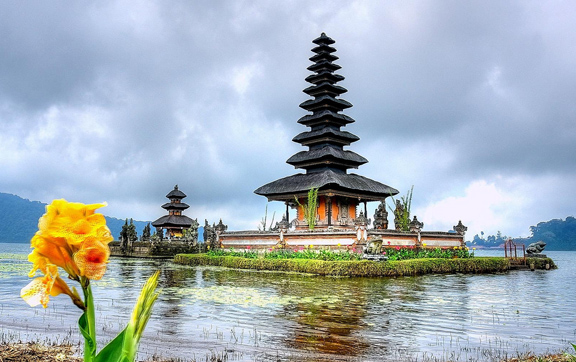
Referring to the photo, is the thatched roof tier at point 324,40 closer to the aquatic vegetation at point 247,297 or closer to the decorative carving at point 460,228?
the decorative carving at point 460,228

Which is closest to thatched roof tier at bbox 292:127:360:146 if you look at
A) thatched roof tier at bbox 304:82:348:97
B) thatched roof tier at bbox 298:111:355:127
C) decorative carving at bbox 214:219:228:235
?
thatched roof tier at bbox 298:111:355:127

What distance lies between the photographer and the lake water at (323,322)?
6891 mm

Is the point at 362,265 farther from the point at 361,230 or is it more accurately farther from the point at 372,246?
the point at 361,230

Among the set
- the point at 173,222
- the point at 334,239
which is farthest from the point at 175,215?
the point at 334,239

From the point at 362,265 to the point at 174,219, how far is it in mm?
34717

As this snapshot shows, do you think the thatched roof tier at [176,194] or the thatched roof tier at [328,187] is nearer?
the thatched roof tier at [328,187]

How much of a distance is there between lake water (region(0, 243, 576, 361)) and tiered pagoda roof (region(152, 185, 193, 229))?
116 ft

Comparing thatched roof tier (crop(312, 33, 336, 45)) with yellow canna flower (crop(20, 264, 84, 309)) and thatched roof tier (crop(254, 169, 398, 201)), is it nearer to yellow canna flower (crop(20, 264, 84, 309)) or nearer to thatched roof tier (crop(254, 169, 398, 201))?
thatched roof tier (crop(254, 169, 398, 201))

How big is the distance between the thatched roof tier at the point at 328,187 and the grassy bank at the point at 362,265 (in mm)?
8157

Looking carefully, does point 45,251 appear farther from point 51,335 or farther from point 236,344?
point 51,335

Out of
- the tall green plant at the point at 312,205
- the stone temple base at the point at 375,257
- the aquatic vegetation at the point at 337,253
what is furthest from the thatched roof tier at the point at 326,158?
the stone temple base at the point at 375,257

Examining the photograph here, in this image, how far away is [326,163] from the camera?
34312mm

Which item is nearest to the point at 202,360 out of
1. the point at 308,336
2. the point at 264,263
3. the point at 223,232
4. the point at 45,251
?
the point at 308,336

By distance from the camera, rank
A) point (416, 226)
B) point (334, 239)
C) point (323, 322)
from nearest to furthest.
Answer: point (323, 322), point (334, 239), point (416, 226)
